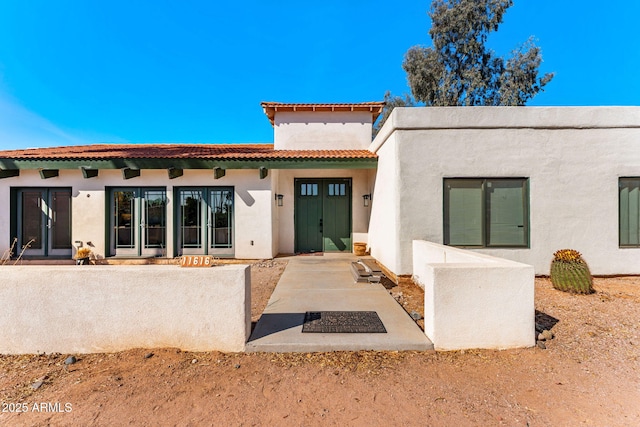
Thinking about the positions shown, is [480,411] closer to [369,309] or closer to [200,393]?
[369,309]

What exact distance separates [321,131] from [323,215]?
347cm

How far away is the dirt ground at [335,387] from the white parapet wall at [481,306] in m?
0.16

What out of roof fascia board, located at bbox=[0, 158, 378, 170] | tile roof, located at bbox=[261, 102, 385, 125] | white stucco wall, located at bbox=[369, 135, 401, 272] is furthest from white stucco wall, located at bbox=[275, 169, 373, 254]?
tile roof, located at bbox=[261, 102, 385, 125]

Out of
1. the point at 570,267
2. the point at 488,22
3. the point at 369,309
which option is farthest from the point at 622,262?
the point at 488,22

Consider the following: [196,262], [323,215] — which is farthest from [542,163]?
[196,262]

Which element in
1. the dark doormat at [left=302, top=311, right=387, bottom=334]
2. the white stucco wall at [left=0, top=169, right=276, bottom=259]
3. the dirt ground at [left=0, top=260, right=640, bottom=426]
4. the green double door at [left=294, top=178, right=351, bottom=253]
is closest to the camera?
the dirt ground at [left=0, top=260, right=640, bottom=426]

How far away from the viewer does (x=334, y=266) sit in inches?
313

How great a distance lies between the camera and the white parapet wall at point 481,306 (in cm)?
328

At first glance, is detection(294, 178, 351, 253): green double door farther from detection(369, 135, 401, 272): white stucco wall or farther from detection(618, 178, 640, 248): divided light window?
detection(618, 178, 640, 248): divided light window

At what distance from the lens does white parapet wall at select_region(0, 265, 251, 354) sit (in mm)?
3193

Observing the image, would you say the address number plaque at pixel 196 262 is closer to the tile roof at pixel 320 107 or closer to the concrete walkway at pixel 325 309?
the concrete walkway at pixel 325 309

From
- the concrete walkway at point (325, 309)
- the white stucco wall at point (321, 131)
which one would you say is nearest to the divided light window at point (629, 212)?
the concrete walkway at point (325, 309)

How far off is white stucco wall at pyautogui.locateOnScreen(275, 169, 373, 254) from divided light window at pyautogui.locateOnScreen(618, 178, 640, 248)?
262 inches

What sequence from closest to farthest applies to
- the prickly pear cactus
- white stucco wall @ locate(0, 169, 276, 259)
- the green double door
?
the prickly pear cactus < white stucco wall @ locate(0, 169, 276, 259) < the green double door
